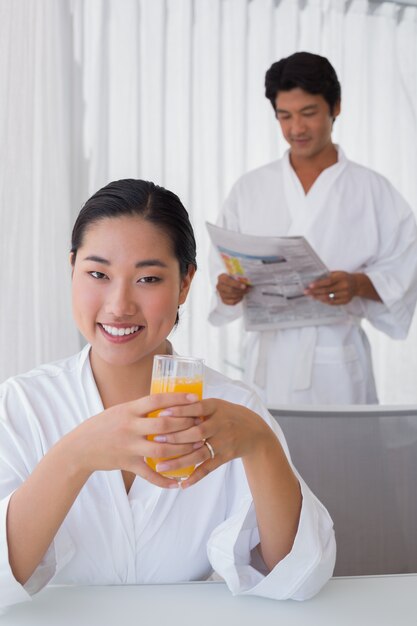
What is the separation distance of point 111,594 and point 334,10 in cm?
337

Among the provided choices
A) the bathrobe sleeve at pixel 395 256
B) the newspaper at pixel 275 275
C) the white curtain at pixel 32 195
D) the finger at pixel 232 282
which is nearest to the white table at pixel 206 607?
the newspaper at pixel 275 275

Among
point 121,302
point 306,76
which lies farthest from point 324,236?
point 121,302

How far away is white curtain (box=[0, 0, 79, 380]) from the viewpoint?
2207 millimetres

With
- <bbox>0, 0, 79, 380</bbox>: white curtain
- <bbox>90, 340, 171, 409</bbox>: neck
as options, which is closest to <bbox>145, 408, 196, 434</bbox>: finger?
<bbox>90, 340, 171, 409</bbox>: neck

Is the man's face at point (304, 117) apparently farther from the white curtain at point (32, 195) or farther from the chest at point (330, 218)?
the white curtain at point (32, 195)

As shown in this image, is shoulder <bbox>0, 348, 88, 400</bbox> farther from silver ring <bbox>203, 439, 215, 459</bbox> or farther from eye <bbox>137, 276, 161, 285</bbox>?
silver ring <bbox>203, 439, 215, 459</bbox>

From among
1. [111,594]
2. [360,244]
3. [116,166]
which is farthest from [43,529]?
[116,166]

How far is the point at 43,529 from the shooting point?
1021mm

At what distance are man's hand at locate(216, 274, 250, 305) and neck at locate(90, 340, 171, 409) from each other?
46.7 inches

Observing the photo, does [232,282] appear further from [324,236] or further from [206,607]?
[206,607]

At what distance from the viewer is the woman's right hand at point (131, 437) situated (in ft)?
3.10

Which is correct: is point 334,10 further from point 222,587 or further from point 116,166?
point 222,587

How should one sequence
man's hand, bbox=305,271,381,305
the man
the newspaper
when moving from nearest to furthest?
the newspaper, man's hand, bbox=305,271,381,305, the man

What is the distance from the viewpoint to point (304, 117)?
2449 mm
